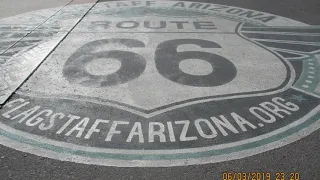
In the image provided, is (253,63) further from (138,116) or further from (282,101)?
(138,116)

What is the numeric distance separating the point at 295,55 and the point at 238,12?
2936 millimetres

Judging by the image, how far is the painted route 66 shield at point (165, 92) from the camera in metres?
3.63

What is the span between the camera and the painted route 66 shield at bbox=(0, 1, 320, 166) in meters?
3.63

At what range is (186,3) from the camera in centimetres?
930

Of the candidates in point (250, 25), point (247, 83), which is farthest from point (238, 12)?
point (247, 83)
